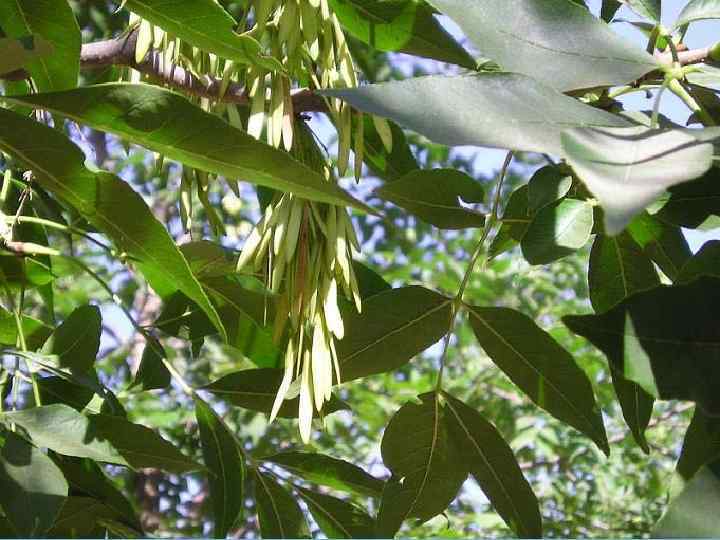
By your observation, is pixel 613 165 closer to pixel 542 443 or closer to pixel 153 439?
pixel 153 439

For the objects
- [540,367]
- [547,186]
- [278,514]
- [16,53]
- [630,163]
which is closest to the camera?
[630,163]

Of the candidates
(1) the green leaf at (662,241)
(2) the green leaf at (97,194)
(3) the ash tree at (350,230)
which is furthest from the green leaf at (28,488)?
(1) the green leaf at (662,241)

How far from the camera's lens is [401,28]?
0.88 m

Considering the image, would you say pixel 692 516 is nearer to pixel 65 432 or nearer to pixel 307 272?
pixel 307 272

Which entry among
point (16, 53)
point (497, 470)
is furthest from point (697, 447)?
point (16, 53)

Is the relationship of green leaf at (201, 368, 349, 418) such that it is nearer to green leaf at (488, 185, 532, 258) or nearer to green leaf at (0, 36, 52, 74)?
green leaf at (488, 185, 532, 258)

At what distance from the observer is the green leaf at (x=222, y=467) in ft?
3.01

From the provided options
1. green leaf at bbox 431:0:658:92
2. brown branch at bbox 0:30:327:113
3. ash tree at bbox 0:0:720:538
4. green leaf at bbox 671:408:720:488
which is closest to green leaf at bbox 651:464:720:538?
ash tree at bbox 0:0:720:538

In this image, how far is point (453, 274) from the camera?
3.33m

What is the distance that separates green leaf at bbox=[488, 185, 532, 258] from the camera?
82cm

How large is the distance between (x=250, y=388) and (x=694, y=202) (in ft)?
1.51

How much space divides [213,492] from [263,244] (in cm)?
27

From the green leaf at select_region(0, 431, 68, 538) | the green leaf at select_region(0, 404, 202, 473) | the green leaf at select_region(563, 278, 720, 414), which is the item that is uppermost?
the green leaf at select_region(563, 278, 720, 414)

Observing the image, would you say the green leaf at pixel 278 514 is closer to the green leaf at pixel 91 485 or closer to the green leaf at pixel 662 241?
the green leaf at pixel 91 485
